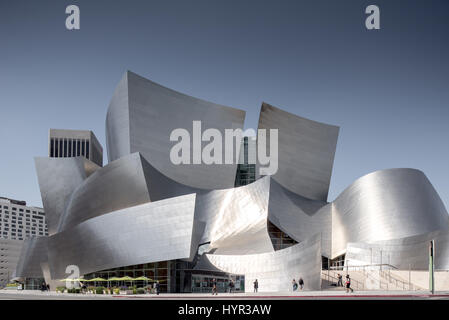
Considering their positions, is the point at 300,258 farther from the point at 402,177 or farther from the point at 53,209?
the point at 53,209

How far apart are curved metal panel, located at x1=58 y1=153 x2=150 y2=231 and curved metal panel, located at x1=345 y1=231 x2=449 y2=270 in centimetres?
1601

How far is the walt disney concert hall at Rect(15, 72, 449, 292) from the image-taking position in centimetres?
3297

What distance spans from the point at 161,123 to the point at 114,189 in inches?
401

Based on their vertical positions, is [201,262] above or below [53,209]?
below

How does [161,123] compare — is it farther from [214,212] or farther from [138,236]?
[138,236]

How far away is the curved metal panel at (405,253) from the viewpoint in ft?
109

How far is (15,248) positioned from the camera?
125m

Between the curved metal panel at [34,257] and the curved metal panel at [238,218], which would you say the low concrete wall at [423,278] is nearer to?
the curved metal panel at [238,218]

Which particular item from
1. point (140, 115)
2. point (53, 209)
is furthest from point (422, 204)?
point (53, 209)

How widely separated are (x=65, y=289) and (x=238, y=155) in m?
21.8

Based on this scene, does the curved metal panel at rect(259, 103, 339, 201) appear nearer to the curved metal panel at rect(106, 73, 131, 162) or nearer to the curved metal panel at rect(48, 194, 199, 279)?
the curved metal panel at rect(106, 73, 131, 162)

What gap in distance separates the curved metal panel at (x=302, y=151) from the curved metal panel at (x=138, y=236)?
19.8m

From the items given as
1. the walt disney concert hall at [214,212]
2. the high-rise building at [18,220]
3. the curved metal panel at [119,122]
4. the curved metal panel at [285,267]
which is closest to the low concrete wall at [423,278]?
the walt disney concert hall at [214,212]
